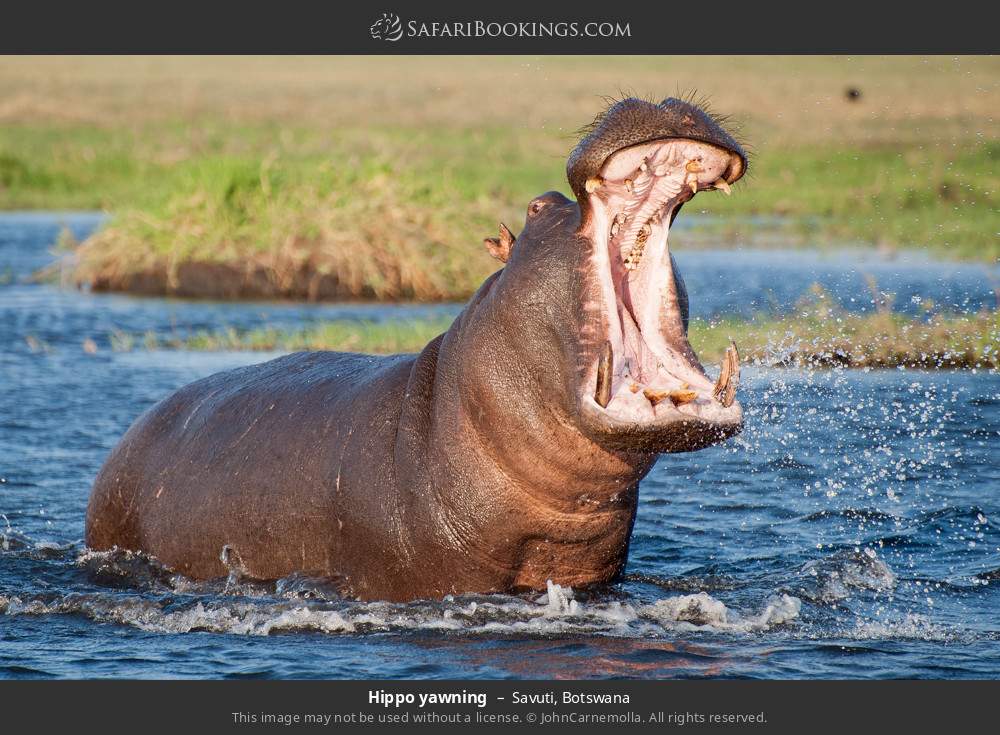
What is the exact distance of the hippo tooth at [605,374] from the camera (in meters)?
5.42

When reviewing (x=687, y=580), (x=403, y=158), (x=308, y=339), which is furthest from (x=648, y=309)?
(x=403, y=158)

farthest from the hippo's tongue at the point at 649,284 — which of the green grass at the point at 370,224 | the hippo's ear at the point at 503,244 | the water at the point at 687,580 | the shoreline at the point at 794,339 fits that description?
the green grass at the point at 370,224

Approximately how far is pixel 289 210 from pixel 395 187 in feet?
4.12

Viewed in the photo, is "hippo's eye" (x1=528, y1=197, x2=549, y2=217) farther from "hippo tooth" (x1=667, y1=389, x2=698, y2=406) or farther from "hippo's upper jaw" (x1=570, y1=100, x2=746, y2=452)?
"hippo tooth" (x1=667, y1=389, x2=698, y2=406)

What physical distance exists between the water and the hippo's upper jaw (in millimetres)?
1002

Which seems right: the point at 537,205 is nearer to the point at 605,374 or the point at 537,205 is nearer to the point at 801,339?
the point at 605,374

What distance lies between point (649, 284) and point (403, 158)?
51.7ft

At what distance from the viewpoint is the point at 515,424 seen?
5.86 meters

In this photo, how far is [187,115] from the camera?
41.8 meters

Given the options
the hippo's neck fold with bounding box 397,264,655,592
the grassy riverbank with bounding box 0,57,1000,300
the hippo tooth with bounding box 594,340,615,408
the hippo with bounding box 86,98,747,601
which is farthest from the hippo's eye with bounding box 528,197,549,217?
the grassy riverbank with bounding box 0,57,1000,300

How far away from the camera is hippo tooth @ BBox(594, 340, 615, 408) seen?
5.42 metres

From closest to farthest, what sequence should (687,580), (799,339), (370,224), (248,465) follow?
(248,465) < (687,580) < (799,339) < (370,224)

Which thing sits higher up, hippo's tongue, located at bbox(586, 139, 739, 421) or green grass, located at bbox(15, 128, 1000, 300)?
green grass, located at bbox(15, 128, 1000, 300)
